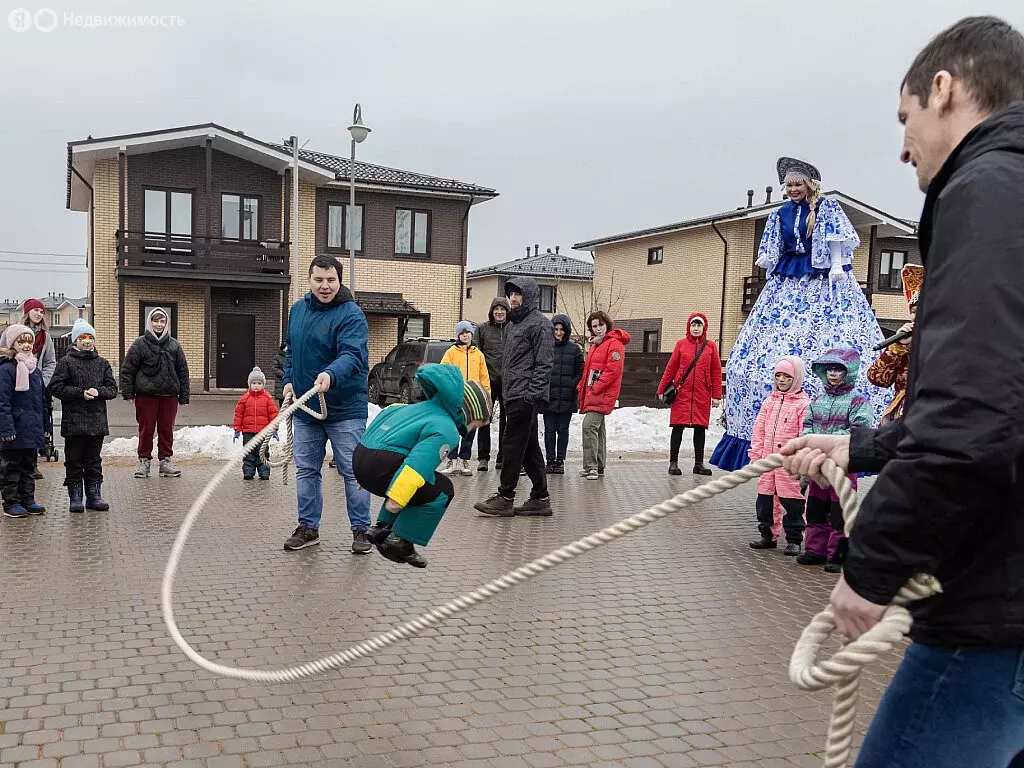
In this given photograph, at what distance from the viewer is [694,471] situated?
1180cm

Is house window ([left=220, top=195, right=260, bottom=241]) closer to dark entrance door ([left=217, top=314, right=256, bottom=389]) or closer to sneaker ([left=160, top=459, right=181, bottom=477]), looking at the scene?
dark entrance door ([left=217, top=314, right=256, bottom=389])

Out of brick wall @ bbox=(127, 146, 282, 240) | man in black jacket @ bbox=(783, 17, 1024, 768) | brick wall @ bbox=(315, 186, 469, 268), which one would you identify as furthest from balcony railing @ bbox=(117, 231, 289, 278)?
man in black jacket @ bbox=(783, 17, 1024, 768)

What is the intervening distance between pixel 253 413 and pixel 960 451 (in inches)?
400

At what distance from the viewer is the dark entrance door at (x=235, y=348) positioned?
2747 cm

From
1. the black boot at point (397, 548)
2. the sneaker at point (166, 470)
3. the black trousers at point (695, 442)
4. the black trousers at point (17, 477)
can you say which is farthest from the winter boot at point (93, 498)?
the black trousers at point (695, 442)

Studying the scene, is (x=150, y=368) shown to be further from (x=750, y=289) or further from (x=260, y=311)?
(x=750, y=289)

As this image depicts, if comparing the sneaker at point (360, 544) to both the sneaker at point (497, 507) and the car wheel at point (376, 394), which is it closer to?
the sneaker at point (497, 507)

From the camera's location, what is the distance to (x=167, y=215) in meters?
26.7

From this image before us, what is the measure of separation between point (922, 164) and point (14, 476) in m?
8.41

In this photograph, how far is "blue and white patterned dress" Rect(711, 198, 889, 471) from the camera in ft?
25.5

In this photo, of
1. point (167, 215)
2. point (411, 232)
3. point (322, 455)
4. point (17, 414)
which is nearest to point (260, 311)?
point (167, 215)

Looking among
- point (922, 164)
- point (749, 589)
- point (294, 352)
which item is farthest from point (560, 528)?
point (922, 164)

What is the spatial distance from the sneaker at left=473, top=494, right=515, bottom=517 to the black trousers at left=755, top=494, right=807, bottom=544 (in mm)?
2419

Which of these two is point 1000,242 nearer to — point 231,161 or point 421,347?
point 421,347
